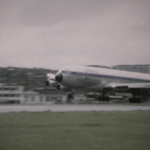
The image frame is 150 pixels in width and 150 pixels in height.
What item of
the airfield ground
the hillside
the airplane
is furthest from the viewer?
the hillside

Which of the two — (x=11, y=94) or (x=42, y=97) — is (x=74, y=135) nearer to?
(x=42, y=97)

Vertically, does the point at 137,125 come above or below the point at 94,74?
below

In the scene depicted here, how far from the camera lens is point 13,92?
2712 inches

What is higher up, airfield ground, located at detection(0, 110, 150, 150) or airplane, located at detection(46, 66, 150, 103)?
airplane, located at detection(46, 66, 150, 103)

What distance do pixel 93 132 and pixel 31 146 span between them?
384 cm

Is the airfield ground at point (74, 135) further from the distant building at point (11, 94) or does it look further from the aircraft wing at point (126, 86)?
the distant building at point (11, 94)

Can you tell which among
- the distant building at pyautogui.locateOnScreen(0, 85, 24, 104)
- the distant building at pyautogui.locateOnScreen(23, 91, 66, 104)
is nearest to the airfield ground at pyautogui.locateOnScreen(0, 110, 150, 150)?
the distant building at pyautogui.locateOnScreen(23, 91, 66, 104)

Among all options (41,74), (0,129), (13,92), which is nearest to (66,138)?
(0,129)

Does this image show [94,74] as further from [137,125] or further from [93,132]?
[93,132]

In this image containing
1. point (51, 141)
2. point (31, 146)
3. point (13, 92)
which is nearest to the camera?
point (31, 146)

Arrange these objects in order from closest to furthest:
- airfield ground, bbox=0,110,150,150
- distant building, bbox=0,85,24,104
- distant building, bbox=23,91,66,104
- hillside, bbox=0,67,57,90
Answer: airfield ground, bbox=0,110,150,150 < distant building, bbox=23,91,66,104 < distant building, bbox=0,85,24,104 < hillside, bbox=0,67,57,90

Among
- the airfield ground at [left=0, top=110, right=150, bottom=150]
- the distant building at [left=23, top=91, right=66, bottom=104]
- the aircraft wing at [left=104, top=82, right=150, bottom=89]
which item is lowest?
the distant building at [left=23, top=91, right=66, bottom=104]

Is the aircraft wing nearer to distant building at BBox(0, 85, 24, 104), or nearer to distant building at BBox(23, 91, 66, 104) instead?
distant building at BBox(23, 91, 66, 104)

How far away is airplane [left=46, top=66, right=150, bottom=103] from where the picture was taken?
3438 centimetres
